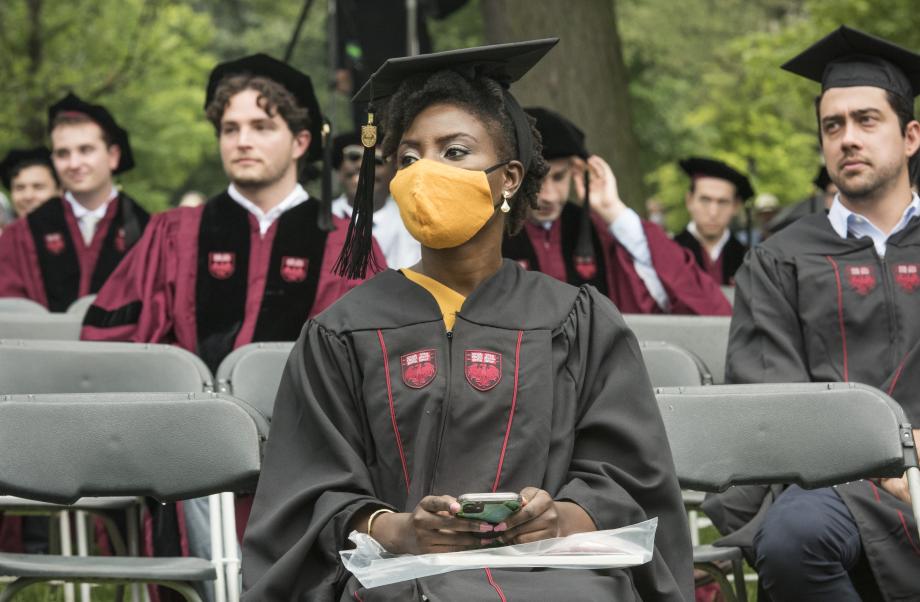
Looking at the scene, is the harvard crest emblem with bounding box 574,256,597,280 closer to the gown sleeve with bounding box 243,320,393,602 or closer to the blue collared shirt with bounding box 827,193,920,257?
the blue collared shirt with bounding box 827,193,920,257

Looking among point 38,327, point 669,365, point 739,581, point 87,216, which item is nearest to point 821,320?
point 669,365

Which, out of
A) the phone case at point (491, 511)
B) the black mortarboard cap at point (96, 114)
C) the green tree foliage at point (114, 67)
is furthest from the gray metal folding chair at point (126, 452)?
the green tree foliage at point (114, 67)

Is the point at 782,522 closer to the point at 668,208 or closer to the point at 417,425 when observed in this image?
the point at 417,425

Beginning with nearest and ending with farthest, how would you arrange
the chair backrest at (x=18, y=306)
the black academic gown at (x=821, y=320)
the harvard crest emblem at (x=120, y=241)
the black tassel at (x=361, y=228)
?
1. the black tassel at (x=361, y=228)
2. the black academic gown at (x=821, y=320)
3. the chair backrest at (x=18, y=306)
4. the harvard crest emblem at (x=120, y=241)

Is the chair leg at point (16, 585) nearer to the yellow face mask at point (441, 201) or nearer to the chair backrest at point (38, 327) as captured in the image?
the yellow face mask at point (441, 201)

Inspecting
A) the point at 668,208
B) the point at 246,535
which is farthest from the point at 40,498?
the point at 668,208

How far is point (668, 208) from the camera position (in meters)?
31.8

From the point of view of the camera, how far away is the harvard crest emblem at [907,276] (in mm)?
5062

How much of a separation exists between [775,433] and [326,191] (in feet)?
9.38

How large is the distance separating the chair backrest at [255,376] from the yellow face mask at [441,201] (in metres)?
1.66

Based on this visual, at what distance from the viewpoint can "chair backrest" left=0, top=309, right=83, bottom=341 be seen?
6664 mm

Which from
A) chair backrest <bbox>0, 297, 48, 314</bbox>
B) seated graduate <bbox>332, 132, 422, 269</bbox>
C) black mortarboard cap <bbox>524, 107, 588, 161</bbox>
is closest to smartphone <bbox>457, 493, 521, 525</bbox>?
seated graduate <bbox>332, 132, 422, 269</bbox>

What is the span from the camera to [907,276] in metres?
5.08

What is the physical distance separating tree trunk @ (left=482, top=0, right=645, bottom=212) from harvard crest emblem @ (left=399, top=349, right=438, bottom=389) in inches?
241
